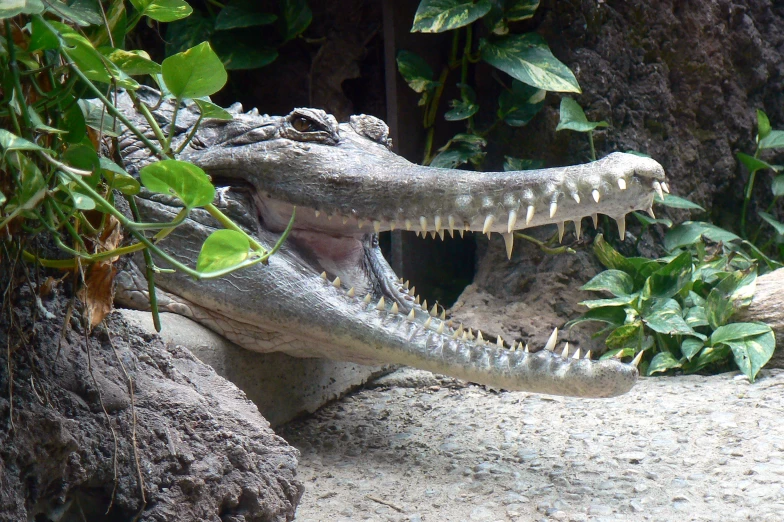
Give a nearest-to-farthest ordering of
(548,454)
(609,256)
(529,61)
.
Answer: (548,454), (609,256), (529,61)

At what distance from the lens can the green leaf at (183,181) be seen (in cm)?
113

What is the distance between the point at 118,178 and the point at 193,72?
0.23 m

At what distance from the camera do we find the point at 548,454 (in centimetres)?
258

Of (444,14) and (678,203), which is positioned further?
(678,203)

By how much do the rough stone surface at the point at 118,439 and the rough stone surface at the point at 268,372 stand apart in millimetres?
600

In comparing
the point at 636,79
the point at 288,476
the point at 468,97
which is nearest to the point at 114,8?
the point at 288,476

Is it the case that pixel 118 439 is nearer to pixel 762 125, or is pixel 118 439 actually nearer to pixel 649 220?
pixel 649 220

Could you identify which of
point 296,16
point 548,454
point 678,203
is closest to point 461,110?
point 296,16

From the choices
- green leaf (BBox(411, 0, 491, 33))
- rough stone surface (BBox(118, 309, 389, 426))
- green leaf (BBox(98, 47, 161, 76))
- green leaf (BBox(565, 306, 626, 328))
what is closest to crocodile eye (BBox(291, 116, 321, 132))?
rough stone surface (BBox(118, 309, 389, 426))

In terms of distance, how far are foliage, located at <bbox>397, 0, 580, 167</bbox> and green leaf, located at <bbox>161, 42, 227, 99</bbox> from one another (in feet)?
10.0

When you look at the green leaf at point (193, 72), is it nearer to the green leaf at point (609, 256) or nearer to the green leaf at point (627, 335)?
the green leaf at point (627, 335)

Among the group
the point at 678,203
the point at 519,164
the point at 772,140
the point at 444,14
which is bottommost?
the point at 678,203

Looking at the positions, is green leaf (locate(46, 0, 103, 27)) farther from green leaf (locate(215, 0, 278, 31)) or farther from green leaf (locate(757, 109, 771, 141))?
green leaf (locate(757, 109, 771, 141))

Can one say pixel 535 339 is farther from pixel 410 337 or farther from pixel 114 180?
pixel 114 180
